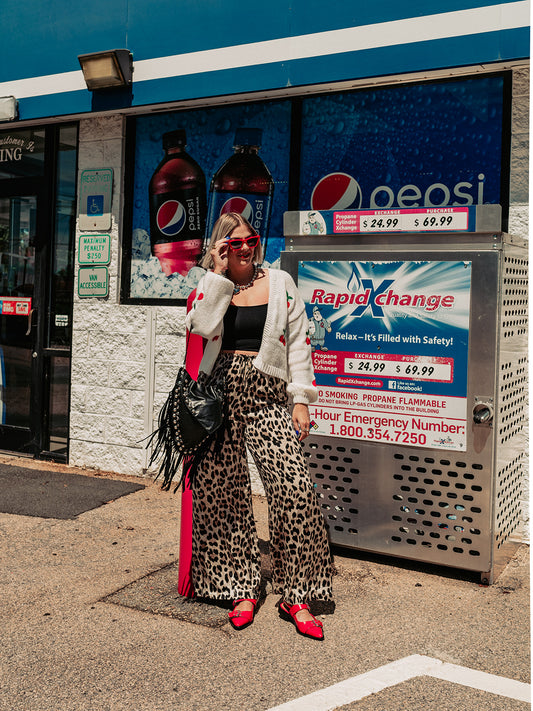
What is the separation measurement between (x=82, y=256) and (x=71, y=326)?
0.69m

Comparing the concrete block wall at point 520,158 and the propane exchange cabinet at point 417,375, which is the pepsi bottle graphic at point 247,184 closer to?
the propane exchange cabinet at point 417,375

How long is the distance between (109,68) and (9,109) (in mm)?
1304

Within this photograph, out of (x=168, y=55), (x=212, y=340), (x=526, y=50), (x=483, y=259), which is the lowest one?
(x=212, y=340)

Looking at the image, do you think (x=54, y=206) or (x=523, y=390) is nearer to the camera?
(x=523, y=390)

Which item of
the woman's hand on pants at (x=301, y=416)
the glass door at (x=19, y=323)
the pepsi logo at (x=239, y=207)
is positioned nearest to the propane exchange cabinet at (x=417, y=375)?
the woman's hand on pants at (x=301, y=416)

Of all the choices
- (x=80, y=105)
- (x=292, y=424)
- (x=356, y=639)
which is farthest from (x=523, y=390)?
(x=80, y=105)

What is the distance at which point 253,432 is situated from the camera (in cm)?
385

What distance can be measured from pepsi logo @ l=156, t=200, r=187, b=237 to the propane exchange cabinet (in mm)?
2115

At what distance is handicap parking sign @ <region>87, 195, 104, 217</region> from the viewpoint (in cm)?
705

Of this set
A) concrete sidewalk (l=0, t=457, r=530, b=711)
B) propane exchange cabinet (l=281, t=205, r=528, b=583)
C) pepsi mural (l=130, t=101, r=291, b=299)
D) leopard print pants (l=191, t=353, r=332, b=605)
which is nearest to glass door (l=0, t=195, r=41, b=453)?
pepsi mural (l=130, t=101, r=291, b=299)

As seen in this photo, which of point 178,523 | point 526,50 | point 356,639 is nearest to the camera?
point 356,639

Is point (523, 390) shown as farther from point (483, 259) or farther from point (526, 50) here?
point (526, 50)

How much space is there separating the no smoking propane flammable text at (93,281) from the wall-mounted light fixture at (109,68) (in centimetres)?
161

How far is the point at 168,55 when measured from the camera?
6.37 metres
